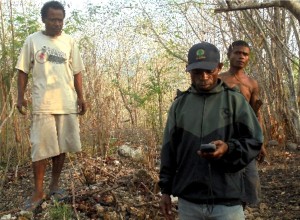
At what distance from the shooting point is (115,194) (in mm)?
3994

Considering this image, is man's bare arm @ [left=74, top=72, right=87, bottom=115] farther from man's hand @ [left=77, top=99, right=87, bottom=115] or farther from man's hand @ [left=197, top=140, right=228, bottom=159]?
man's hand @ [left=197, top=140, right=228, bottom=159]

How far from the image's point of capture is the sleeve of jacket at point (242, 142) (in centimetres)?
187

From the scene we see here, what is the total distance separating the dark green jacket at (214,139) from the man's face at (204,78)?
3cm

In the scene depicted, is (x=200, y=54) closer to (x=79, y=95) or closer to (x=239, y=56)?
(x=239, y=56)

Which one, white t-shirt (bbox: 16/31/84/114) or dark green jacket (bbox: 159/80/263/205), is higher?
white t-shirt (bbox: 16/31/84/114)

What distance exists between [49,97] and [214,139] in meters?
2.12

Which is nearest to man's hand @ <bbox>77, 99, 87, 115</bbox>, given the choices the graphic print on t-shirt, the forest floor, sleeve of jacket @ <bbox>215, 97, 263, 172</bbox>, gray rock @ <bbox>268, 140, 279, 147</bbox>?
the graphic print on t-shirt

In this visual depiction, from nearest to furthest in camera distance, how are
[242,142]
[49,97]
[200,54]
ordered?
[242,142] < [200,54] < [49,97]

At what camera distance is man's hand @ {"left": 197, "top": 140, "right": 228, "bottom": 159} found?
1770 mm

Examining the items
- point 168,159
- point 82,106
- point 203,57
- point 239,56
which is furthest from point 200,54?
point 82,106

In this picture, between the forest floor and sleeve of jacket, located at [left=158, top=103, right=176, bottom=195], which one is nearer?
sleeve of jacket, located at [left=158, top=103, right=176, bottom=195]

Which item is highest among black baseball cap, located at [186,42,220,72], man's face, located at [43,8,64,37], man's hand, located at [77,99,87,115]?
man's face, located at [43,8,64,37]

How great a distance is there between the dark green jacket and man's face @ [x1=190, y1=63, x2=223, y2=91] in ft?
0.09

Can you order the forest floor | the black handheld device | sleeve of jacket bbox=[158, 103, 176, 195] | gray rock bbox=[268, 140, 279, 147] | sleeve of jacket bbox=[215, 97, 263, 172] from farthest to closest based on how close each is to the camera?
gray rock bbox=[268, 140, 279, 147], the forest floor, sleeve of jacket bbox=[158, 103, 176, 195], sleeve of jacket bbox=[215, 97, 263, 172], the black handheld device
